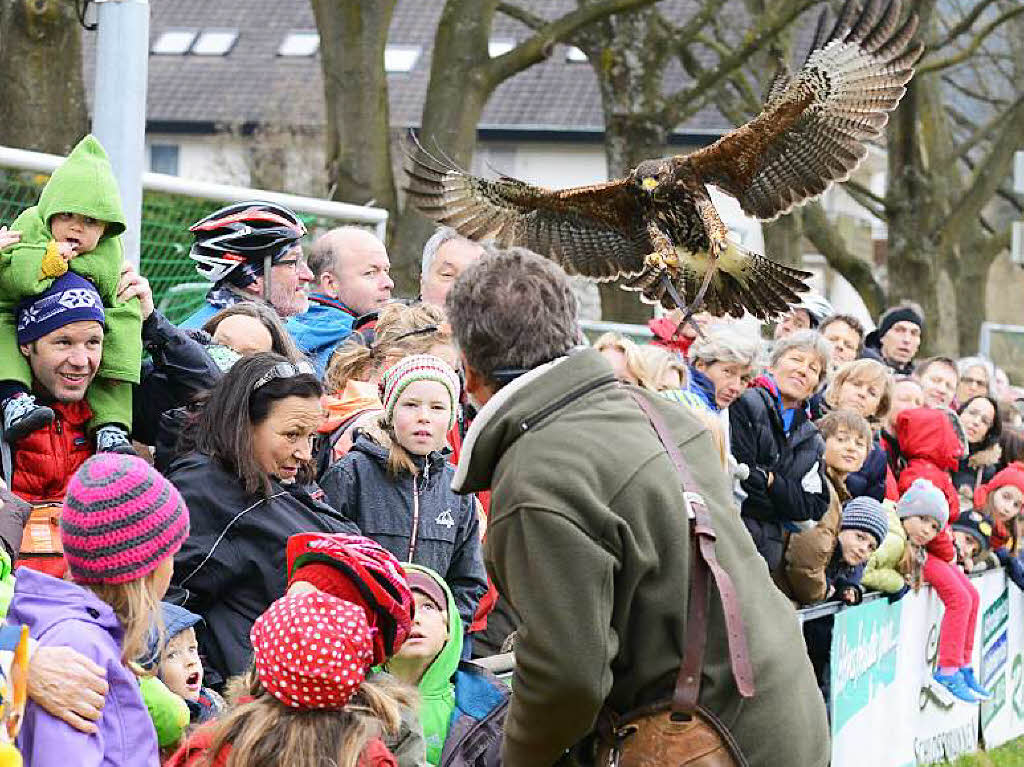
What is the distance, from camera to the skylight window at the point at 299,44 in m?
41.3

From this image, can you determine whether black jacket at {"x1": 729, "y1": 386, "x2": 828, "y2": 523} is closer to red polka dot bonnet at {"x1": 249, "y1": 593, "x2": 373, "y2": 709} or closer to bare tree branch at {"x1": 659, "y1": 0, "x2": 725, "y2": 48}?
red polka dot bonnet at {"x1": 249, "y1": 593, "x2": 373, "y2": 709}

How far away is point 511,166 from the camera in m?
41.2

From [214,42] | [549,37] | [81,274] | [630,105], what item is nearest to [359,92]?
[549,37]

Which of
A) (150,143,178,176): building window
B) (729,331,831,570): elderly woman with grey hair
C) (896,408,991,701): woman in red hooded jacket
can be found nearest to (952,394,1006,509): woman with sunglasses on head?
(896,408,991,701): woman in red hooded jacket

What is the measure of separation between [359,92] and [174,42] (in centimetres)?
3276

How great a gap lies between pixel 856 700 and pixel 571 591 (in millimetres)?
4536

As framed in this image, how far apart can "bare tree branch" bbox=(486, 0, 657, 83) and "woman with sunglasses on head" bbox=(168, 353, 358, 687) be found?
8.98 metres

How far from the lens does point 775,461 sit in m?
7.24

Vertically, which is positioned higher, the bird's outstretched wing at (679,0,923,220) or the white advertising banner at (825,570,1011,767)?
the bird's outstretched wing at (679,0,923,220)

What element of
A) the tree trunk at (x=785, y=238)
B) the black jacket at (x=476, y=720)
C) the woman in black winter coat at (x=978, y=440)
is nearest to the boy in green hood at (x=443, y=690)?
the black jacket at (x=476, y=720)

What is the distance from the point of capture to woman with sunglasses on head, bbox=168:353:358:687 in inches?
170

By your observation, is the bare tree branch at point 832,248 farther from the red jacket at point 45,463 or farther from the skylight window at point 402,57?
the red jacket at point 45,463

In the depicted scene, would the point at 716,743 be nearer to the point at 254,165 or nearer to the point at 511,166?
the point at 254,165

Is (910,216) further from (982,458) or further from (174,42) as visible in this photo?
(174,42)
